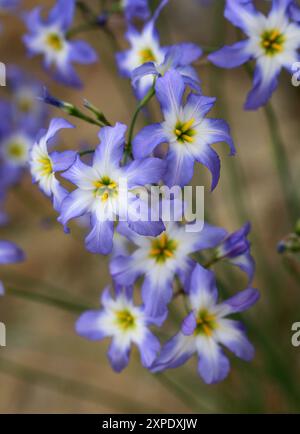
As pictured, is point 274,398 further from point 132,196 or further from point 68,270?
point 132,196

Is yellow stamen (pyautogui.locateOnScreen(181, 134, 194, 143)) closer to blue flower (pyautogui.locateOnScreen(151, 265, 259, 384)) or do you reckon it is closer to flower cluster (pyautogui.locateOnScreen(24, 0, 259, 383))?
flower cluster (pyautogui.locateOnScreen(24, 0, 259, 383))

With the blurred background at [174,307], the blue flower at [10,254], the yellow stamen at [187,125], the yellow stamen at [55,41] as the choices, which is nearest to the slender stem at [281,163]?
the blurred background at [174,307]

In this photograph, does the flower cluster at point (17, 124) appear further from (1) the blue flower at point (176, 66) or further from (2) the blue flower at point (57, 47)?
(1) the blue flower at point (176, 66)

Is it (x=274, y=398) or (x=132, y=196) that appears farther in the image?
(x=274, y=398)

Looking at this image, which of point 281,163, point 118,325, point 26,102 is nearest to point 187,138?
point 118,325

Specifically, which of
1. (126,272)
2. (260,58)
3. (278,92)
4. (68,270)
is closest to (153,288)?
(126,272)

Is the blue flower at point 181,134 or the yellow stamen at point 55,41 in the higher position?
the yellow stamen at point 55,41
